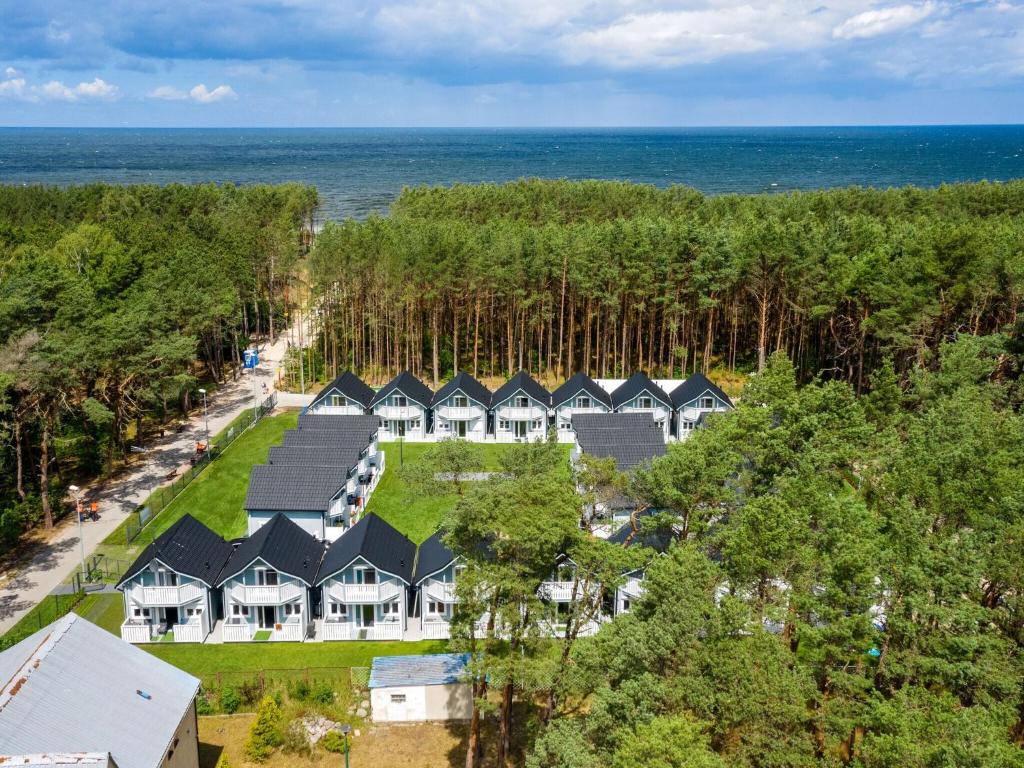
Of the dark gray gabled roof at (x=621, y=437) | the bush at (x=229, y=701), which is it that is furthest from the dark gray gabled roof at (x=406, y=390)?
the bush at (x=229, y=701)

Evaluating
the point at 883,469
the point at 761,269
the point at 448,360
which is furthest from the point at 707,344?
the point at 883,469

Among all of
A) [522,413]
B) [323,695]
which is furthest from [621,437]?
[323,695]

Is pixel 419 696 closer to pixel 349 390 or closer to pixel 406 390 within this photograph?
pixel 406 390

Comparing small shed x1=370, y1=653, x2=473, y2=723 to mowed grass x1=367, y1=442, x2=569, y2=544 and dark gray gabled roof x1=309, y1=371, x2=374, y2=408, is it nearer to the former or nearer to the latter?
mowed grass x1=367, y1=442, x2=569, y2=544

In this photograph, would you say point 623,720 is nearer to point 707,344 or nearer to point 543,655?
point 543,655

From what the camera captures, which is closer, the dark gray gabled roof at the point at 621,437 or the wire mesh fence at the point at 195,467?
the wire mesh fence at the point at 195,467

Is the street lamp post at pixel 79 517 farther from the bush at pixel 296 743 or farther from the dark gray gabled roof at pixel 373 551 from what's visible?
the bush at pixel 296 743

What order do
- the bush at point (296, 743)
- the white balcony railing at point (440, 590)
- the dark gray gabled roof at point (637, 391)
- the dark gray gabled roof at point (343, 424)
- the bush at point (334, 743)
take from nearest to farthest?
the bush at point (296, 743)
the bush at point (334, 743)
the white balcony railing at point (440, 590)
the dark gray gabled roof at point (343, 424)
the dark gray gabled roof at point (637, 391)
